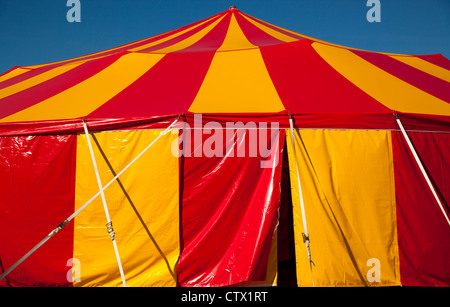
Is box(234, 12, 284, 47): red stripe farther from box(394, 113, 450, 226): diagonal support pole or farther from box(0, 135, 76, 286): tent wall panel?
box(0, 135, 76, 286): tent wall panel

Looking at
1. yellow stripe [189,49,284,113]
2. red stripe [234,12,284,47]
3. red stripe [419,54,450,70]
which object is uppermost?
red stripe [234,12,284,47]

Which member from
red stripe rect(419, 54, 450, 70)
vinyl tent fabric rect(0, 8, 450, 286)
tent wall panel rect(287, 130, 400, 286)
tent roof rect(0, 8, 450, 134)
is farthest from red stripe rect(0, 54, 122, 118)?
red stripe rect(419, 54, 450, 70)

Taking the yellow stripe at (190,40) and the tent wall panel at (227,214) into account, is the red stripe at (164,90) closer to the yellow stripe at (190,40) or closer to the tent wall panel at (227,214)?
the yellow stripe at (190,40)

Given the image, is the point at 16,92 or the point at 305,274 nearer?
the point at 305,274

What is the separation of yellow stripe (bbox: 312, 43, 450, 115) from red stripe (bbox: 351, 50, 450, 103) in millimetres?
112

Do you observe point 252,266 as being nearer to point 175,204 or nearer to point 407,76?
point 175,204

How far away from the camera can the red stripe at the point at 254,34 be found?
3681mm

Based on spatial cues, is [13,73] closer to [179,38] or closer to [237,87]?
[179,38]

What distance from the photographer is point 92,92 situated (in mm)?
2938

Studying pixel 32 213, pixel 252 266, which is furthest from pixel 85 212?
pixel 252 266

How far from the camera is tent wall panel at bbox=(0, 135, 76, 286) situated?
8.40ft

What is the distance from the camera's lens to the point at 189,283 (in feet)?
8.09

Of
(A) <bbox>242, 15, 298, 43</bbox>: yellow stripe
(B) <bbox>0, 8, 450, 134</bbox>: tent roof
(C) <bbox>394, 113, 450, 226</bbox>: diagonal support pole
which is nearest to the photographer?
(C) <bbox>394, 113, 450, 226</bbox>: diagonal support pole

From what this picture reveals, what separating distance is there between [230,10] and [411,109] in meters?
3.33
